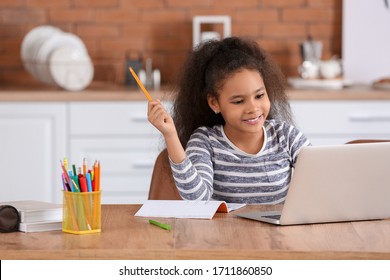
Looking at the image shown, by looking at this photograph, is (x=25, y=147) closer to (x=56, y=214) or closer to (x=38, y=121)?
(x=38, y=121)

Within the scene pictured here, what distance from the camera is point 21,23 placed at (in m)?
4.73

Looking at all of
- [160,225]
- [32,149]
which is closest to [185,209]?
[160,225]

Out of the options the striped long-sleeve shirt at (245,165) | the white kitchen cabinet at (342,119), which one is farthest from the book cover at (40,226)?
the white kitchen cabinet at (342,119)

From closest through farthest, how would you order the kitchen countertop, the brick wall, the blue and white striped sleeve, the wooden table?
the wooden table
the blue and white striped sleeve
the kitchen countertop
the brick wall

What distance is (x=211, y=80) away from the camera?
8.72ft

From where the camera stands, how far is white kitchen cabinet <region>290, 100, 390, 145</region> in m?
4.22

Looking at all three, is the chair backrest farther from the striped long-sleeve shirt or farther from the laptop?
the laptop

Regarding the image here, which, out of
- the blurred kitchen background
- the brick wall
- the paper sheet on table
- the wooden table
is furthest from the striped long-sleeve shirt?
the brick wall

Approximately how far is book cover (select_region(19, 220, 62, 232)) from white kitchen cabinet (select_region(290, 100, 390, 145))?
2.28 m

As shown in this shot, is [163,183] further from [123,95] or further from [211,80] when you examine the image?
[123,95]

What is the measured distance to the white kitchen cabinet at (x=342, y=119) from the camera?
4223 mm

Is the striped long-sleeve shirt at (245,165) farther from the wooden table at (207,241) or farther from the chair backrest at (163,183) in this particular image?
the wooden table at (207,241)

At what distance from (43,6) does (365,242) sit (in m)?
3.13
